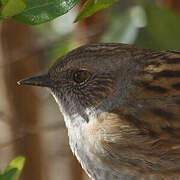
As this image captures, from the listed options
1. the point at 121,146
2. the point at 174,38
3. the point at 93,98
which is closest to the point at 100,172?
the point at 121,146

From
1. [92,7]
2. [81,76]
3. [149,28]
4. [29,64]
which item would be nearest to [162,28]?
[149,28]

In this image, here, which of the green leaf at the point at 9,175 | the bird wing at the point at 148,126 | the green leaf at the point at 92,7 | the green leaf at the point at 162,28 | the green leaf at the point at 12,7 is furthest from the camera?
the green leaf at the point at 162,28

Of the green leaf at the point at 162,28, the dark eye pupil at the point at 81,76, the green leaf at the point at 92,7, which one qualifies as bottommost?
the dark eye pupil at the point at 81,76

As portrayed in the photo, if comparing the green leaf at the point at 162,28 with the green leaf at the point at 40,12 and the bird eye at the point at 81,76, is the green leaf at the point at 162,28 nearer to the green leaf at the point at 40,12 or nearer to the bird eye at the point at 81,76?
the bird eye at the point at 81,76

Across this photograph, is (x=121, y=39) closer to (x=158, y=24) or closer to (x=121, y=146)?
(x=158, y=24)

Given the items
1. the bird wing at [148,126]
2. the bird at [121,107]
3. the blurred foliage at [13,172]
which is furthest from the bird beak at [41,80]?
the blurred foliage at [13,172]

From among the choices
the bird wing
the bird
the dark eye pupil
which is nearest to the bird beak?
the bird

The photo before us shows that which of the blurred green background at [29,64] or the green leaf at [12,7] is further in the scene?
the blurred green background at [29,64]
